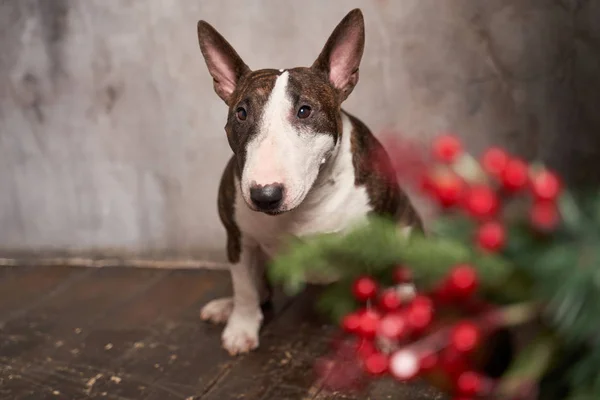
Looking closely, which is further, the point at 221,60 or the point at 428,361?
the point at 221,60

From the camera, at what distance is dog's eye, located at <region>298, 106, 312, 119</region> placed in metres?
1.36

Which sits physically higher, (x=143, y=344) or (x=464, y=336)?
(x=464, y=336)

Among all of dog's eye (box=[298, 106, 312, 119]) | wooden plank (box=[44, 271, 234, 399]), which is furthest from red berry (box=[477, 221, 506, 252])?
wooden plank (box=[44, 271, 234, 399])

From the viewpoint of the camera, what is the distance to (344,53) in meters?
1.50

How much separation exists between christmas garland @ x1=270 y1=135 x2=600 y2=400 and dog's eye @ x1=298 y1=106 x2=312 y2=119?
882 mm

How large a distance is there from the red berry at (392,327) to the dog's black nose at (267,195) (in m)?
0.77

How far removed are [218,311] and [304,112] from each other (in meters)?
0.76

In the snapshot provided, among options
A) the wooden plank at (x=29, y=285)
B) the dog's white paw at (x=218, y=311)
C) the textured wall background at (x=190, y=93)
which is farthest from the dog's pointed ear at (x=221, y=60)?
the wooden plank at (x=29, y=285)

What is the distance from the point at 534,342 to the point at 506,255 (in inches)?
2.4

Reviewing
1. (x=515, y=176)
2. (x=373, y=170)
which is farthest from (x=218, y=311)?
(x=515, y=176)

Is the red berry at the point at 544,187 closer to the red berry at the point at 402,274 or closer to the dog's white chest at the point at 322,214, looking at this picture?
the red berry at the point at 402,274

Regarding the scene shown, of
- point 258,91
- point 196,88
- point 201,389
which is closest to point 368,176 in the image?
point 258,91

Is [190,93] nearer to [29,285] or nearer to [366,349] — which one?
[29,285]

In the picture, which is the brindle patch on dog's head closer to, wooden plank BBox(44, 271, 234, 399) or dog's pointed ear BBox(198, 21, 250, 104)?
dog's pointed ear BBox(198, 21, 250, 104)
